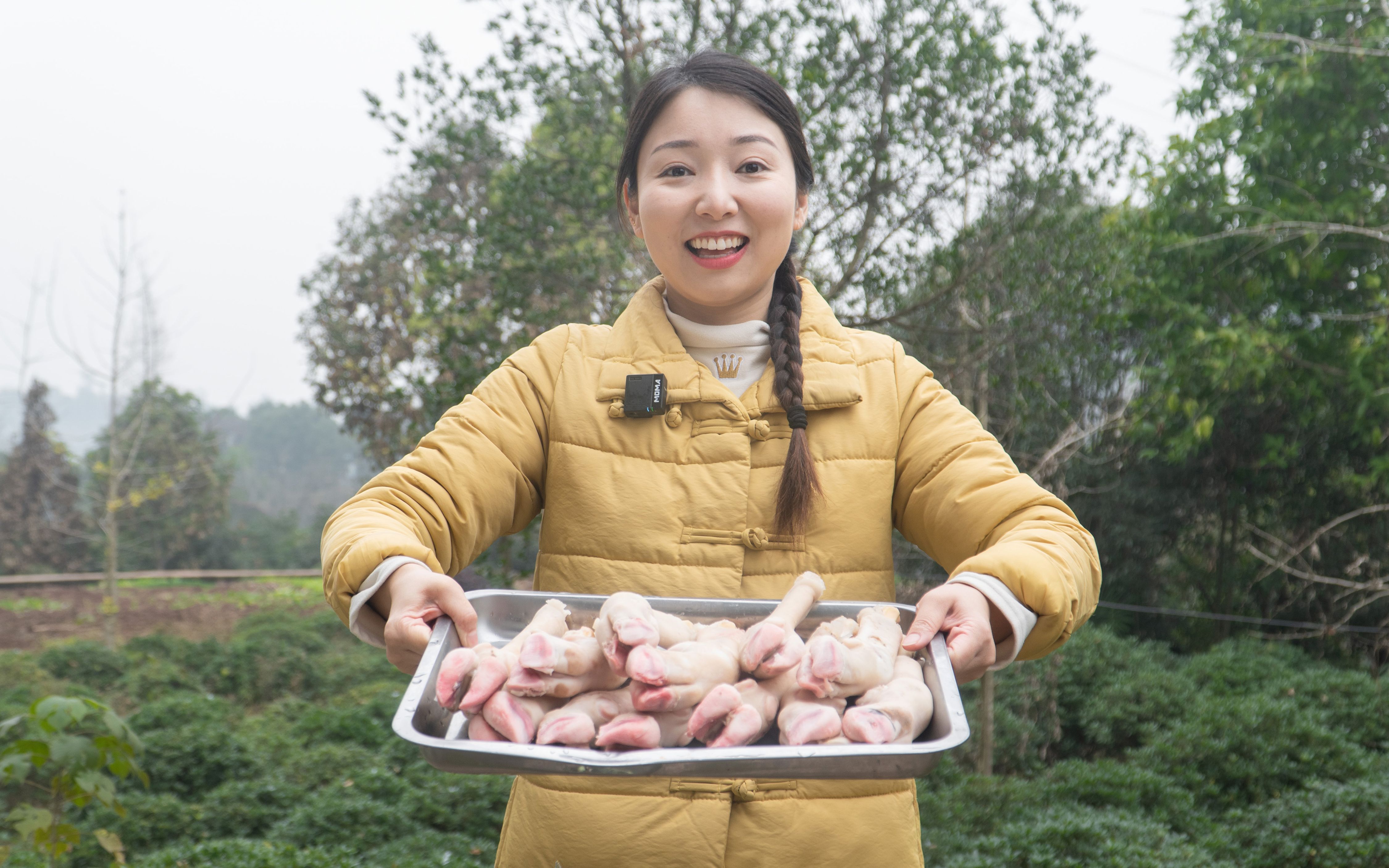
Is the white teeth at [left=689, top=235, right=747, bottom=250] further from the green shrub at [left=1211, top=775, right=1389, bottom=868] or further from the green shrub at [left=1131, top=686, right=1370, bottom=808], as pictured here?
the green shrub at [left=1131, top=686, right=1370, bottom=808]

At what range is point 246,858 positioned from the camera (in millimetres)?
3762

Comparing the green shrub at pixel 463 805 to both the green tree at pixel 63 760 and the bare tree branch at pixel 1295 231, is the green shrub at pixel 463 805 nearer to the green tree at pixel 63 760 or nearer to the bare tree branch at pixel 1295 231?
the green tree at pixel 63 760

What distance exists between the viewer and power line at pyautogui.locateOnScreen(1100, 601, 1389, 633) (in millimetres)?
6086

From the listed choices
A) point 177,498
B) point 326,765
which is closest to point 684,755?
point 326,765

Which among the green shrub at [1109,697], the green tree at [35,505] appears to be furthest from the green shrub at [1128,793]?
the green tree at [35,505]

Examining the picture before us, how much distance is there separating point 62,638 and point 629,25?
29.8ft

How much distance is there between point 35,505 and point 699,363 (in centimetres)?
1631

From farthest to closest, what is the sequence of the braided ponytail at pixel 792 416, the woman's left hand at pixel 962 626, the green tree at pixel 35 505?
the green tree at pixel 35 505 < the braided ponytail at pixel 792 416 < the woman's left hand at pixel 962 626

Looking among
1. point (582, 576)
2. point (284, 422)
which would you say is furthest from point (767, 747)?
point (284, 422)

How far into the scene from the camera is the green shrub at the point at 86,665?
7.23 m

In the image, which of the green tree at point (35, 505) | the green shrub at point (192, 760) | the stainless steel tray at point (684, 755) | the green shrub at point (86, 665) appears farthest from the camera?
the green tree at point (35, 505)

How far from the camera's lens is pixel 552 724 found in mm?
1013

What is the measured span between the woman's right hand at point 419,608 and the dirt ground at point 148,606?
9299mm

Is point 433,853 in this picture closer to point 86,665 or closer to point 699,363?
point 699,363
